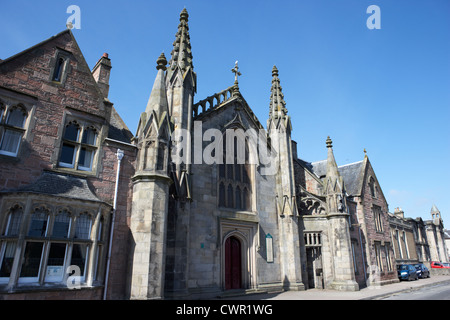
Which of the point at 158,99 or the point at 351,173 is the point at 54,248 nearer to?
the point at 158,99

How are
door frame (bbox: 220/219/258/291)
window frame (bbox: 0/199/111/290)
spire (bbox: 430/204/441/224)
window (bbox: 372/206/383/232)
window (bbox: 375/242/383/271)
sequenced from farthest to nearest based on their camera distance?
1. spire (bbox: 430/204/441/224)
2. window (bbox: 372/206/383/232)
3. window (bbox: 375/242/383/271)
4. door frame (bbox: 220/219/258/291)
5. window frame (bbox: 0/199/111/290)

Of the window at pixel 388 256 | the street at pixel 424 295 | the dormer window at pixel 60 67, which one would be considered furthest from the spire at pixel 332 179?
the dormer window at pixel 60 67

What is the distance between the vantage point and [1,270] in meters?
8.30

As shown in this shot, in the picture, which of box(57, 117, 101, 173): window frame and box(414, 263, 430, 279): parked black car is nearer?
box(57, 117, 101, 173): window frame

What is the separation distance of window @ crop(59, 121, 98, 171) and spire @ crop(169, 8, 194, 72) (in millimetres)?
6659

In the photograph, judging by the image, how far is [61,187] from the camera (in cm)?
973

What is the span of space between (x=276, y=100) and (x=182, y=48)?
9.09m

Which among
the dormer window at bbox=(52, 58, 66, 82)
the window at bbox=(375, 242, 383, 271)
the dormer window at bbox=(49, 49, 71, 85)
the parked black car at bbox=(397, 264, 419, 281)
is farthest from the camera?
the parked black car at bbox=(397, 264, 419, 281)

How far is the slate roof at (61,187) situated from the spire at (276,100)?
15.2 m

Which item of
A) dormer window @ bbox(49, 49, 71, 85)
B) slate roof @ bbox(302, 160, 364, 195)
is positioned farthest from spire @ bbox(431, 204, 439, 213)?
dormer window @ bbox(49, 49, 71, 85)

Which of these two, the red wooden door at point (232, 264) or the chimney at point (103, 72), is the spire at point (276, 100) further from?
the chimney at point (103, 72)

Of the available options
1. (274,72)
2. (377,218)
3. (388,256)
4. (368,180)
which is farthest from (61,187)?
(388,256)

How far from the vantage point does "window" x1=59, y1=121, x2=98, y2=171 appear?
10.6m

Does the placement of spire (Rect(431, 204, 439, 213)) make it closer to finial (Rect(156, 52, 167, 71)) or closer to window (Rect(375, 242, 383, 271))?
window (Rect(375, 242, 383, 271))
